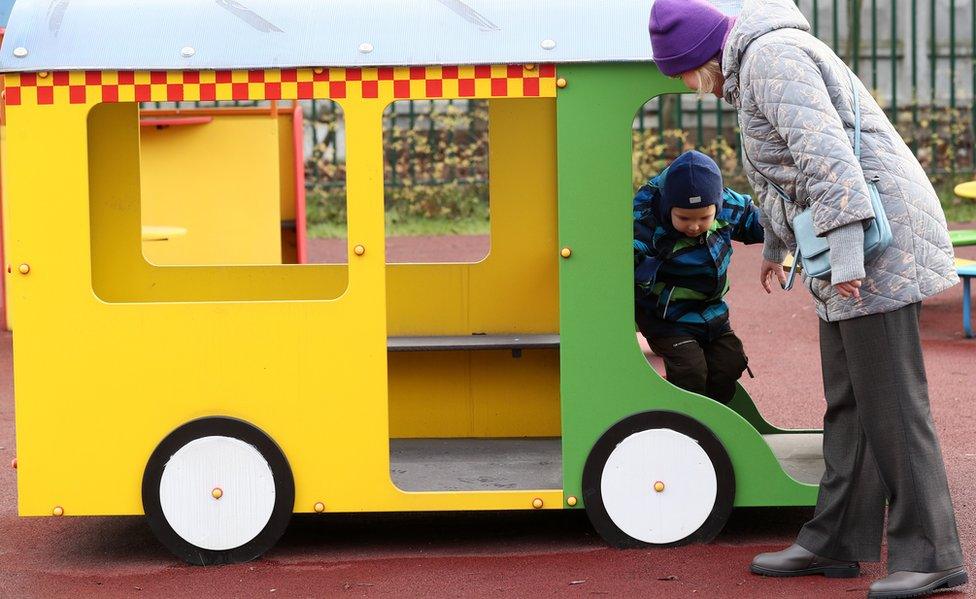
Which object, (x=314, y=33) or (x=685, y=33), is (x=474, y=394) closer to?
(x=314, y=33)

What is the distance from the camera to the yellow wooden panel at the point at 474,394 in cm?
487

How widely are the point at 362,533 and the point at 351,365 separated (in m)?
0.69

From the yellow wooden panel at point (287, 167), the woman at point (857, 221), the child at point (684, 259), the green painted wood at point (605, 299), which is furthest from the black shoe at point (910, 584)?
the yellow wooden panel at point (287, 167)

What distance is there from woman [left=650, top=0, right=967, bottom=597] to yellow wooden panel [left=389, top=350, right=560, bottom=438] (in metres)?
1.40

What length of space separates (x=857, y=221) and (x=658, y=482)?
1.04 metres

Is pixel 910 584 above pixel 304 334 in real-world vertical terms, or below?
below

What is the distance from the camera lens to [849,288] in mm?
3355

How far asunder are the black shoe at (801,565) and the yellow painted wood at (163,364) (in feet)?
1.96

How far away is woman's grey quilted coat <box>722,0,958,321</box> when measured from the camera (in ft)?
10.9

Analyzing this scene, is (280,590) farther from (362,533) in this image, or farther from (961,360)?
(961,360)

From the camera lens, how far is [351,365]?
395 centimetres

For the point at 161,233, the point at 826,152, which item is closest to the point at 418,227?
the point at 161,233

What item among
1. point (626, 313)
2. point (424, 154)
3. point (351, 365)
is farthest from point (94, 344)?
point (424, 154)

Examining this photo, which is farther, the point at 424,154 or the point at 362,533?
the point at 424,154
